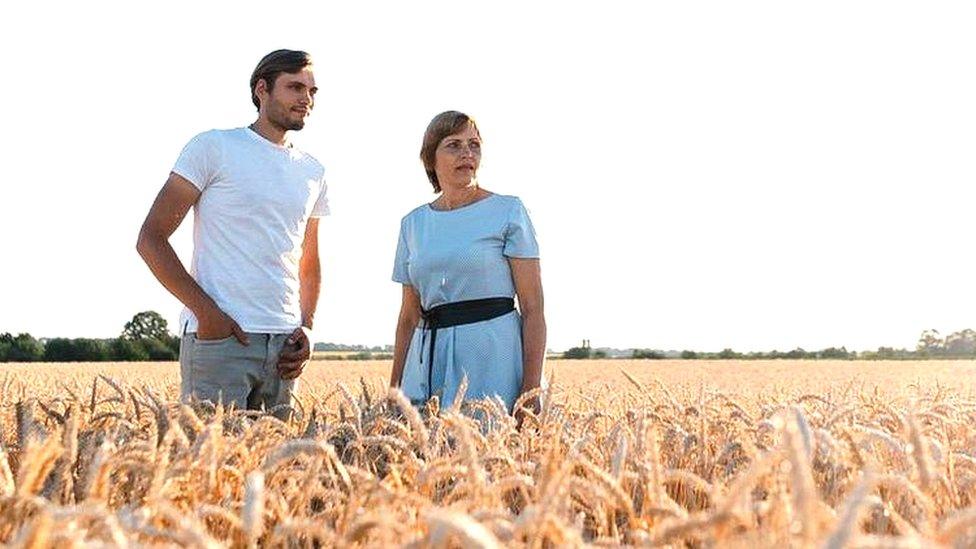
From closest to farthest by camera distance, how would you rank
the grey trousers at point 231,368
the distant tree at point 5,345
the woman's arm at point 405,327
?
1. the grey trousers at point 231,368
2. the woman's arm at point 405,327
3. the distant tree at point 5,345

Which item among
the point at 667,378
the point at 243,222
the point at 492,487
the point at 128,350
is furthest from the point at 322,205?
the point at 128,350

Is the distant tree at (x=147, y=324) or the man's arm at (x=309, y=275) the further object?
the distant tree at (x=147, y=324)

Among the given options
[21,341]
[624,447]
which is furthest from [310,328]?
[21,341]

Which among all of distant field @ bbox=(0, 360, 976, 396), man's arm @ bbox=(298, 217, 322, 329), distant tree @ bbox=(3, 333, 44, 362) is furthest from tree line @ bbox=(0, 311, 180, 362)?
man's arm @ bbox=(298, 217, 322, 329)

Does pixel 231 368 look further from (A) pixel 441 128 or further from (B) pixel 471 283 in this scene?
(A) pixel 441 128

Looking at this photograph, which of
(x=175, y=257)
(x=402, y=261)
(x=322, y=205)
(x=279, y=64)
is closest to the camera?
(x=175, y=257)

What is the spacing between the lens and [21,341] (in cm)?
4447

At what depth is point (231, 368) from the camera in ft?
17.5

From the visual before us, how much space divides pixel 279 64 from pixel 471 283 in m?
1.35

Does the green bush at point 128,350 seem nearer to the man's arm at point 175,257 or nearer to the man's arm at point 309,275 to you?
the man's arm at point 309,275

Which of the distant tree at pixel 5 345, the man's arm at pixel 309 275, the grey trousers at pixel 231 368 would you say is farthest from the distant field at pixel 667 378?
the distant tree at pixel 5 345

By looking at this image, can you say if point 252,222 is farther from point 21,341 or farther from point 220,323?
point 21,341

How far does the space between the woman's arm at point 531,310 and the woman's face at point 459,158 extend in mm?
441

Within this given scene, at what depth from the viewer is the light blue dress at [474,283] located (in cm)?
537
